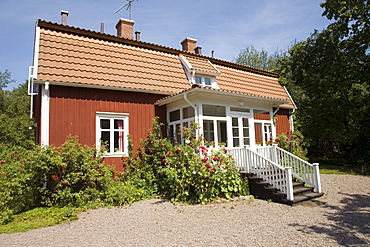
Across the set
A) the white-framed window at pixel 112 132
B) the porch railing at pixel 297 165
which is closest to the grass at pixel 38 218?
the white-framed window at pixel 112 132

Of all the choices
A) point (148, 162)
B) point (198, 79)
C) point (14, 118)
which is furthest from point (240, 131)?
point (14, 118)

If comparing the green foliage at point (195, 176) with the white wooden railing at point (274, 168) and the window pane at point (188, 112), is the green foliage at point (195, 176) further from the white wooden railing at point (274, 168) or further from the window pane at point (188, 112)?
the window pane at point (188, 112)

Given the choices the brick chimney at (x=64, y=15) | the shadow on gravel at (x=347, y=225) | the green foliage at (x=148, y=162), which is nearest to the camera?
the shadow on gravel at (x=347, y=225)

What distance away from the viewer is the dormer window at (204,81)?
39.4 feet

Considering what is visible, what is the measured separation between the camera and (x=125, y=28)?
12.3 meters

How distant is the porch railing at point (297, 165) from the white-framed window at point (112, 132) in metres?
4.95

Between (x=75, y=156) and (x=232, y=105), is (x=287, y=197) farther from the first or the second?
(x=75, y=156)

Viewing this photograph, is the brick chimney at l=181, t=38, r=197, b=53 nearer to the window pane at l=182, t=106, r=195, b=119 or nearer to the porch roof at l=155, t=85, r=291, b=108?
the porch roof at l=155, t=85, r=291, b=108

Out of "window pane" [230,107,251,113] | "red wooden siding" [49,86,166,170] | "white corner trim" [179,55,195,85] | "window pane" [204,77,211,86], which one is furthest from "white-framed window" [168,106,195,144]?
"window pane" [204,77,211,86]

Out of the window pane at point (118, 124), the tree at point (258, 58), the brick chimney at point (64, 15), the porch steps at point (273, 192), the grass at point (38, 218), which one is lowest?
the grass at point (38, 218)

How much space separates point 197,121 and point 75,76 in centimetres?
449

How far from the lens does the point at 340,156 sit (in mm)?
19422

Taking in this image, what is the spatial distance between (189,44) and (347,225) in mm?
11997

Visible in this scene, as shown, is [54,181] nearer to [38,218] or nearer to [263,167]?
[38,218]
